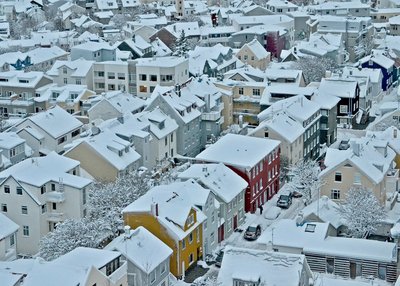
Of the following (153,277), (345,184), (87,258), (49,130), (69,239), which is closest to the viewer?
(87,258)

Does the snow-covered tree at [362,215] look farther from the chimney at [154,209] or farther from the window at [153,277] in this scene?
the window at [153,277]

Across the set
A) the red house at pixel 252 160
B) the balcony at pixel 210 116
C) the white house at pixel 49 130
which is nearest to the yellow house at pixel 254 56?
the balcony at pixel 210 116

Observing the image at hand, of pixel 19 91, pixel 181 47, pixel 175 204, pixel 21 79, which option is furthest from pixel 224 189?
pixel 181 47

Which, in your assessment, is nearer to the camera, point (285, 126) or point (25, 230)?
point (25, 230)

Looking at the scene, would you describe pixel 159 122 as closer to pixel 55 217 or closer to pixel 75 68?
pixel 55 217

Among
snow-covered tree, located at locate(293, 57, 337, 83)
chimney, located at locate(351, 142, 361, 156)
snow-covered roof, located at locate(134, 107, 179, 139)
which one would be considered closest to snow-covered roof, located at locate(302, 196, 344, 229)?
chimney, located at locate(351, 142, 361, 156)

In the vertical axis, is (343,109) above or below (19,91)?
below

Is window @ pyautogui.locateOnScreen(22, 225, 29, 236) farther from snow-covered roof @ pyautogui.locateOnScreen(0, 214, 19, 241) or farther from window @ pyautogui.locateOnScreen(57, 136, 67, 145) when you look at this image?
window @ pyautogui.locateOnScreen(57, 136, 67, 145)

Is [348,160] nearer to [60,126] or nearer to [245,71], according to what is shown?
[60,126]
